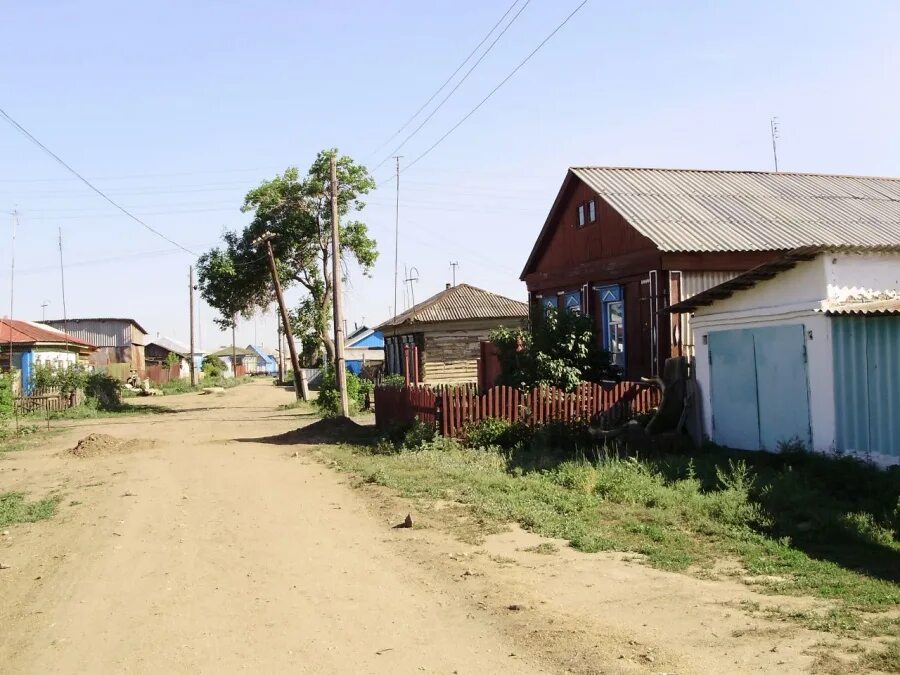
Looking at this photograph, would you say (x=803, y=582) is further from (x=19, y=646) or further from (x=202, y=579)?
(x=19, y=646)

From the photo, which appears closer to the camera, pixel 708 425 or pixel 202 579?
pixel 202 579

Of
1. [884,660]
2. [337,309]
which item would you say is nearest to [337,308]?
[337,309]

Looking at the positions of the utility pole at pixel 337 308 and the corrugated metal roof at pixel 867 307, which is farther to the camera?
the utility pole at pixel 337 308

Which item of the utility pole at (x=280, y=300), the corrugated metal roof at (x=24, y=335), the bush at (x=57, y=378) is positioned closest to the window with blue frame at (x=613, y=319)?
the utility pole at (x=280, y=300)

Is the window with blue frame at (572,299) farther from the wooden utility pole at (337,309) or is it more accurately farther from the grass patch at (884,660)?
the grass patch at (884,660)

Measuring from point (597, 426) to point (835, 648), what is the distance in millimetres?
9756

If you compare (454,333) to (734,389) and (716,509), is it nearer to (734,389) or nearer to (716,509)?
(734,389)

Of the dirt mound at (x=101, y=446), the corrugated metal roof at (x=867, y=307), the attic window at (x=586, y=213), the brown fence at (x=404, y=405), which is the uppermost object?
the attic window at (x=586, y=213)

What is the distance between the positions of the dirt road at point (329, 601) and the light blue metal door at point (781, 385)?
18.3 feet

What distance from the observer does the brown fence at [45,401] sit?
30625 mm

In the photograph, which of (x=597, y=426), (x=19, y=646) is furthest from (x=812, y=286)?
(x=19, y=646)

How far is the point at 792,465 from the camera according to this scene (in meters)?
10.8

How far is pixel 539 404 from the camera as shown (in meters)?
14.6

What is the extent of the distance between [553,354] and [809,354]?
17.6 feet
